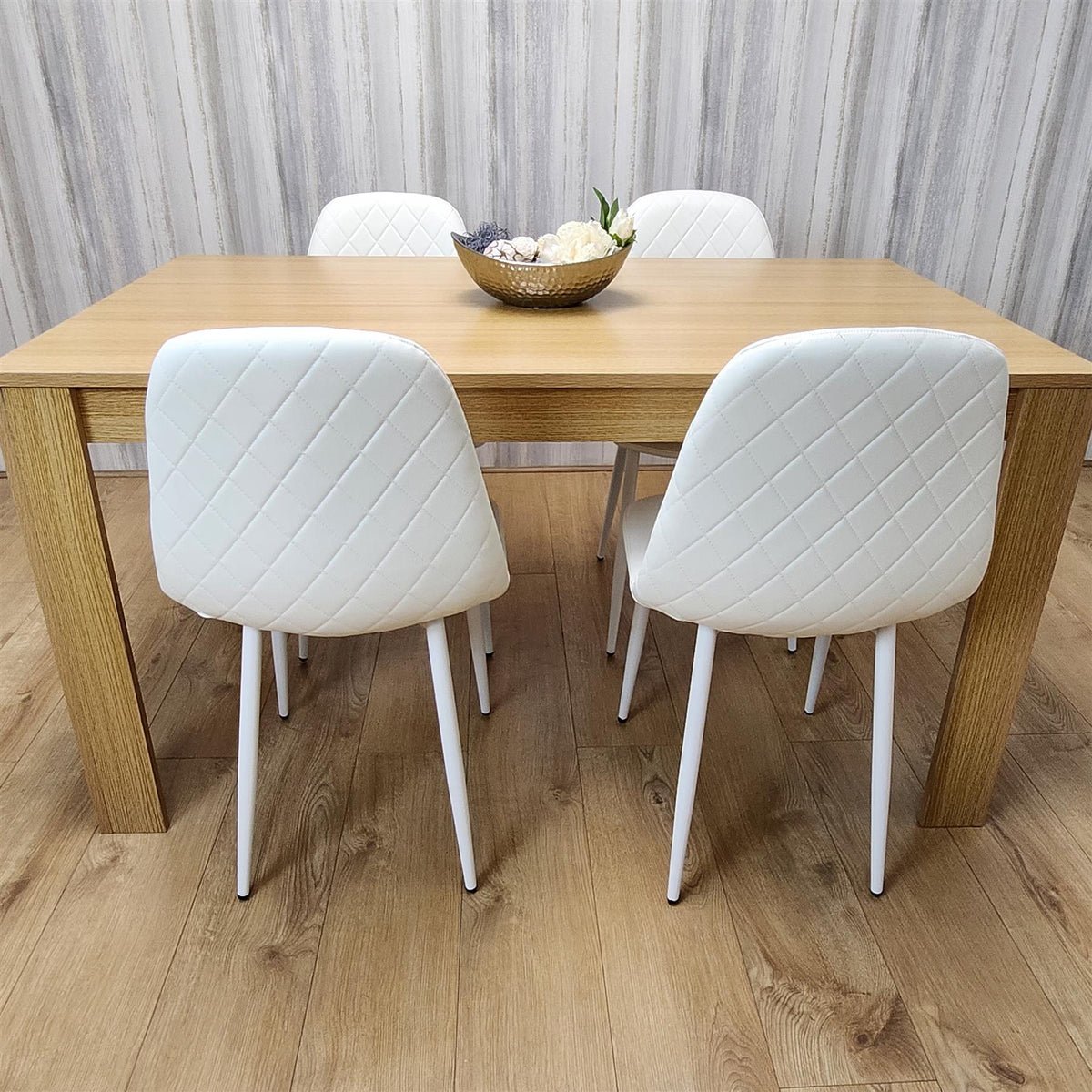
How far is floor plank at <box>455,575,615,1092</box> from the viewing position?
1.13 metres

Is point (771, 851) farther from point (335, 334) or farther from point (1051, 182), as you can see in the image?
point (1051, 182)

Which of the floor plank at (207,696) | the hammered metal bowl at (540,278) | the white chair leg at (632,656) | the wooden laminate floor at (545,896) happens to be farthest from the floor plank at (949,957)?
the floor plank at (207,696)

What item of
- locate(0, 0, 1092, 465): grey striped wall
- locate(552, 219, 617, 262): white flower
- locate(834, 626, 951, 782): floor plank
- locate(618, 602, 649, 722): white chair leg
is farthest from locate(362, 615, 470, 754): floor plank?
locate(0, 0, 1092, 465): grey striped wall

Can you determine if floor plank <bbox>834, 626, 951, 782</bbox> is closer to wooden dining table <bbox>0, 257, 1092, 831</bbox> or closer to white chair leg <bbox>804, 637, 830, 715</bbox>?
white chair leg <bbox>804, 637, 830, 715</bbox>

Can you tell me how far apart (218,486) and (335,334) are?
0.78 ft

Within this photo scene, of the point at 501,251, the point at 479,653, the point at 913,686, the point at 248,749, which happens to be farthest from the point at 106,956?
the point at 913,686

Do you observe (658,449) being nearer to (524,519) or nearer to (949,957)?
(524,519)

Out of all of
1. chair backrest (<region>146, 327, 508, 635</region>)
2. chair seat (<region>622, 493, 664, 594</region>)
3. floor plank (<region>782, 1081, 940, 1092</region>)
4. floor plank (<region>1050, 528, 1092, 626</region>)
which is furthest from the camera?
floor plank (<region>1050, 528, 1092, 626</region>)

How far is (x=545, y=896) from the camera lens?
135 centimetres

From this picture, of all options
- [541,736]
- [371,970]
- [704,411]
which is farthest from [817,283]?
[371,970]

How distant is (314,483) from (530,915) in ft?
2.40

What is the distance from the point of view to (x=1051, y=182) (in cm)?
254

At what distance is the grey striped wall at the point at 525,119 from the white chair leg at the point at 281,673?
1367 mm

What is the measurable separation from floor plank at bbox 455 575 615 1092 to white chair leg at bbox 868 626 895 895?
445mm
